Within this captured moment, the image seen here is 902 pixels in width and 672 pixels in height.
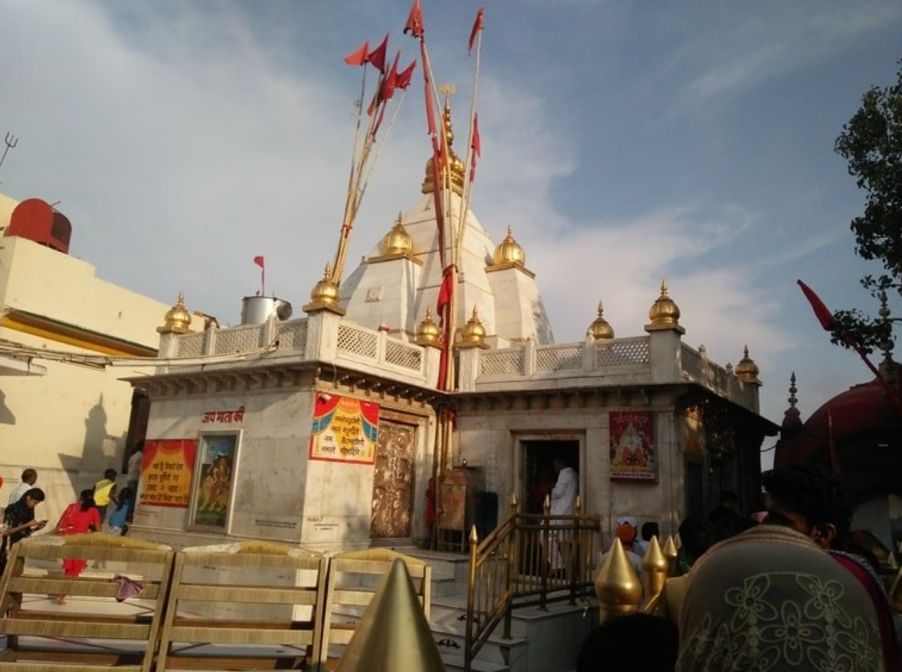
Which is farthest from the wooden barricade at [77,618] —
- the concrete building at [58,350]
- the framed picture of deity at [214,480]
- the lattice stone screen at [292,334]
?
the concrete building at [58,350]

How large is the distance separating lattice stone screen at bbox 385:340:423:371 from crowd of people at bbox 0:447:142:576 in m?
6.02

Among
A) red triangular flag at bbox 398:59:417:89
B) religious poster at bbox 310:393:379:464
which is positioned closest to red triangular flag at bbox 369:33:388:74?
red triangular flag at bbox 398:59:417:89

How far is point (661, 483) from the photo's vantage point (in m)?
12.0

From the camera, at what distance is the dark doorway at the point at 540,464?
1398 cm

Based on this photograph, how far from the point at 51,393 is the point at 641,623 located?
1979 centimetres

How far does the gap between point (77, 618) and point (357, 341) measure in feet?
30.1

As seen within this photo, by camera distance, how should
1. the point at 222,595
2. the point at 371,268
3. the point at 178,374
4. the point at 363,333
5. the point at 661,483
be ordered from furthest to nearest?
the point at 371,268 → the point at 178,374 → the point at 363,333 → the point at 661,483 → the point at 222,595

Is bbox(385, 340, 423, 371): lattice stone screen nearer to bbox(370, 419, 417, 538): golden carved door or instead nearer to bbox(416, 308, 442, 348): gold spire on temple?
bbox(416, 308, 442, 348): gold spire on temple

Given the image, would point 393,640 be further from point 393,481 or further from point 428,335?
point 428,335

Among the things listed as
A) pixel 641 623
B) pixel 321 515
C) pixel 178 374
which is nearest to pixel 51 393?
pixel 178 374

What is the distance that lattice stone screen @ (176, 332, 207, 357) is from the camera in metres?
14.8

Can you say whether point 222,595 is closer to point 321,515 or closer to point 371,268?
point 321,515

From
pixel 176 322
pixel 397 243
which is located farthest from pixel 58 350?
pixel 397 243

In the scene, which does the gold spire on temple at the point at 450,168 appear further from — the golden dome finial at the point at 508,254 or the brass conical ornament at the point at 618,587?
the brass conical ornament at the point at 618,587
